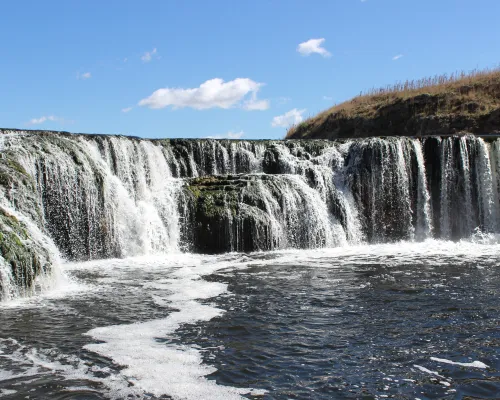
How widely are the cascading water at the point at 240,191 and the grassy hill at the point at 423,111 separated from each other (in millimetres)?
11134

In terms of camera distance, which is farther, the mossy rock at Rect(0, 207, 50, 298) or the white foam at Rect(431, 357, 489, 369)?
the mossy rock at Rect(0, 207, 50, 298)

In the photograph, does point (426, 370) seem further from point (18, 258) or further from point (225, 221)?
point (225, 221)

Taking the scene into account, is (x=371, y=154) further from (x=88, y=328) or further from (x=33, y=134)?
(x=88, y=328)

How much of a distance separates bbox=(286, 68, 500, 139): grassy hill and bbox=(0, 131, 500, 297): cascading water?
1113 centimetres

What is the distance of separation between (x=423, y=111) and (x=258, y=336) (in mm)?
29435

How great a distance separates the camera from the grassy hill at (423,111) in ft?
104

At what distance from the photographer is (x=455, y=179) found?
21375mm

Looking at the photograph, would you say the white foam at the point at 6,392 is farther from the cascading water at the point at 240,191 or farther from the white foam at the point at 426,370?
the cascading water at the point at 240,191

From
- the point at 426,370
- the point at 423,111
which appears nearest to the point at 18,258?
the point at 426,370

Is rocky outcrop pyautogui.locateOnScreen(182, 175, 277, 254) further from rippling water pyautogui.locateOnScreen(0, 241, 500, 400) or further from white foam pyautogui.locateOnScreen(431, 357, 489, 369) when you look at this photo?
white foam pyautogui.locateOnScreen(431, 357, 489, 369)

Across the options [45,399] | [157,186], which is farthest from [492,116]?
[45,399]

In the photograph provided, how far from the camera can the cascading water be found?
49.7 feet

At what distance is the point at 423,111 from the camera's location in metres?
34.1

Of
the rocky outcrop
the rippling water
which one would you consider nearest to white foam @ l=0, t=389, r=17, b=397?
the rippling water
